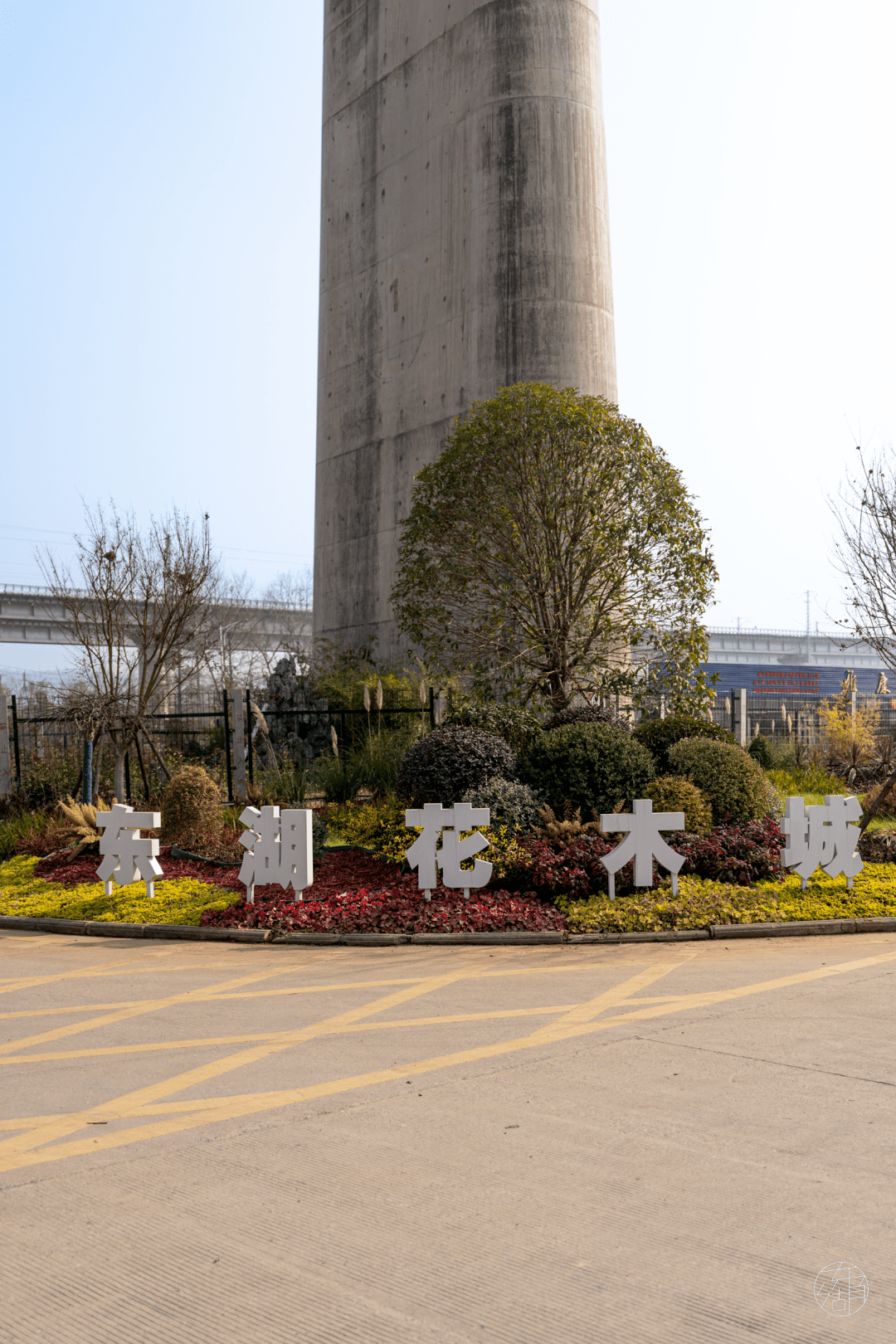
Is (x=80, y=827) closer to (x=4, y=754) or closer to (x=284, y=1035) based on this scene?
(x=4, y=754)

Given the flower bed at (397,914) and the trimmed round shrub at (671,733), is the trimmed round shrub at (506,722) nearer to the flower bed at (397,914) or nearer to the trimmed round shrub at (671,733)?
the trimmed round shrub at (671,733)

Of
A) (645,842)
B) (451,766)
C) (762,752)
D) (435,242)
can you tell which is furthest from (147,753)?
(435,242)

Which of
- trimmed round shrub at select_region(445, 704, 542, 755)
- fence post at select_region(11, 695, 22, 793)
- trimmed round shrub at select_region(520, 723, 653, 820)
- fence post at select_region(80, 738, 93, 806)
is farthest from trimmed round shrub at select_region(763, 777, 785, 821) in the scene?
fence post at select_region(11, 695, 22, 793)

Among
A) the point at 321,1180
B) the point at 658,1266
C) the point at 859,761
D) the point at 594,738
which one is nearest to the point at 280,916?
the point at 594,738

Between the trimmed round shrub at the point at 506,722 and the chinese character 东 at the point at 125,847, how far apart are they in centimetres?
387

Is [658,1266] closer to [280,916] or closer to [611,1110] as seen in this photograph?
[611,1110]

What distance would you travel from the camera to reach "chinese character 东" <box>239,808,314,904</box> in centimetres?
994

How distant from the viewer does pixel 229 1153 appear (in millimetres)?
4148

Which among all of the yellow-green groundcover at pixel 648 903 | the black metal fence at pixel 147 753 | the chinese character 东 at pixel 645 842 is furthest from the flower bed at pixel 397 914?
the black metal fence at pixel 147 753

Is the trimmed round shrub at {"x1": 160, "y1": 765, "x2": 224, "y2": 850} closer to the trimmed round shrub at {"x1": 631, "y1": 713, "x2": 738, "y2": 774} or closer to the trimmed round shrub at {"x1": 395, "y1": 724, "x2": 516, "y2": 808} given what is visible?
the trimmed round shrub at {"x1": 395, "y1": 724, "x2": 516, "y2": 808}

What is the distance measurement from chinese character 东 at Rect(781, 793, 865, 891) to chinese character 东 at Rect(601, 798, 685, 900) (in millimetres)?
1289

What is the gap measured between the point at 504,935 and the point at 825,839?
142 inches

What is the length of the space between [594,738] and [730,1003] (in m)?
5.09

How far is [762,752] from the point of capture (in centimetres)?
1978
